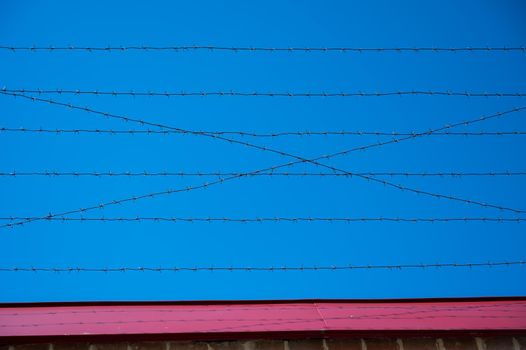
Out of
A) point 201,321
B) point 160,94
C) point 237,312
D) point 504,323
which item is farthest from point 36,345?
point 504,323

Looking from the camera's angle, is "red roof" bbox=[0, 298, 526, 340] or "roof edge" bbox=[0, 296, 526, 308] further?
"roof edge" bbox=[0, 296, 526, 308]

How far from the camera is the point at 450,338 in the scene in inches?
247

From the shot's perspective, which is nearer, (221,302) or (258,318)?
(258,318)

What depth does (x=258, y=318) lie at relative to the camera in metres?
6.52

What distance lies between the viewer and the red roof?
6004 mm

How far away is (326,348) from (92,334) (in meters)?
2.28

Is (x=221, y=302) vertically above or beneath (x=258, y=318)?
above

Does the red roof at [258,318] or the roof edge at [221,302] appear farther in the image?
the roof edge at [221,302]

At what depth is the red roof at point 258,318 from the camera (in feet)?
19.7

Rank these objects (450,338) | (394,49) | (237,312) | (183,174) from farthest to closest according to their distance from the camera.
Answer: (237,312) < (450,338) < (394,49) < (183,174)

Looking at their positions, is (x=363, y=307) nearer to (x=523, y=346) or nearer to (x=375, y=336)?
(x=375, y=336)

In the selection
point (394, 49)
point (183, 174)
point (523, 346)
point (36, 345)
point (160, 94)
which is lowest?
point (523, 346)

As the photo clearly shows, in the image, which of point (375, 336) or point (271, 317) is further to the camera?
point (271, 317)

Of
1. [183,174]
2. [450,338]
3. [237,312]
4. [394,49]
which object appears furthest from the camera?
[237,312]
